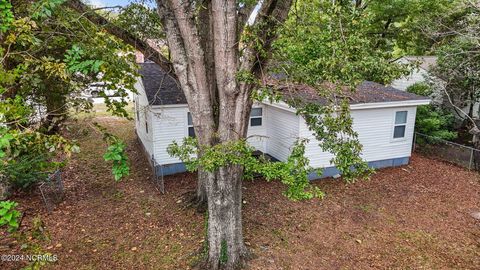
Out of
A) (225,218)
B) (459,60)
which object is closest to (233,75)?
(225,218)

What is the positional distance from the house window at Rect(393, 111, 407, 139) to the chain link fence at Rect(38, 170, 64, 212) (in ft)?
36.9

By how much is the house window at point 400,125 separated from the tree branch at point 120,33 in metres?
8.48

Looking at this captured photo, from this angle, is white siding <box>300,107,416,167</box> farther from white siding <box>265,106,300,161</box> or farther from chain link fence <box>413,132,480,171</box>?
chain link fence <box>413,132,480,171</box>

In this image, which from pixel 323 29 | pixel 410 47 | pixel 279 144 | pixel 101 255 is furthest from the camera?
pixel 410 47

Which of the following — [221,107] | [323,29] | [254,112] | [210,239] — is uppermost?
[323,29]

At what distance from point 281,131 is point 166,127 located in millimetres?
4073

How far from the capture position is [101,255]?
6.42 m

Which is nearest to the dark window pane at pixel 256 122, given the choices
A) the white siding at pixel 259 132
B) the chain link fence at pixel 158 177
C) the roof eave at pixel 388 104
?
the white siding at pixel 259 132

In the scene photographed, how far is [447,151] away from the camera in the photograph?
12.5m

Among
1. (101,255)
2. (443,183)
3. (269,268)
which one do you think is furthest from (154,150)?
(443,183)

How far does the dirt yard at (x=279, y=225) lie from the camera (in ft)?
21.0

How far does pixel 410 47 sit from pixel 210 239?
1692 cm

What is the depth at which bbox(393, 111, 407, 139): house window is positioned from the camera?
1160 cm

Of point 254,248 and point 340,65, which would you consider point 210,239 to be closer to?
point 254,248
